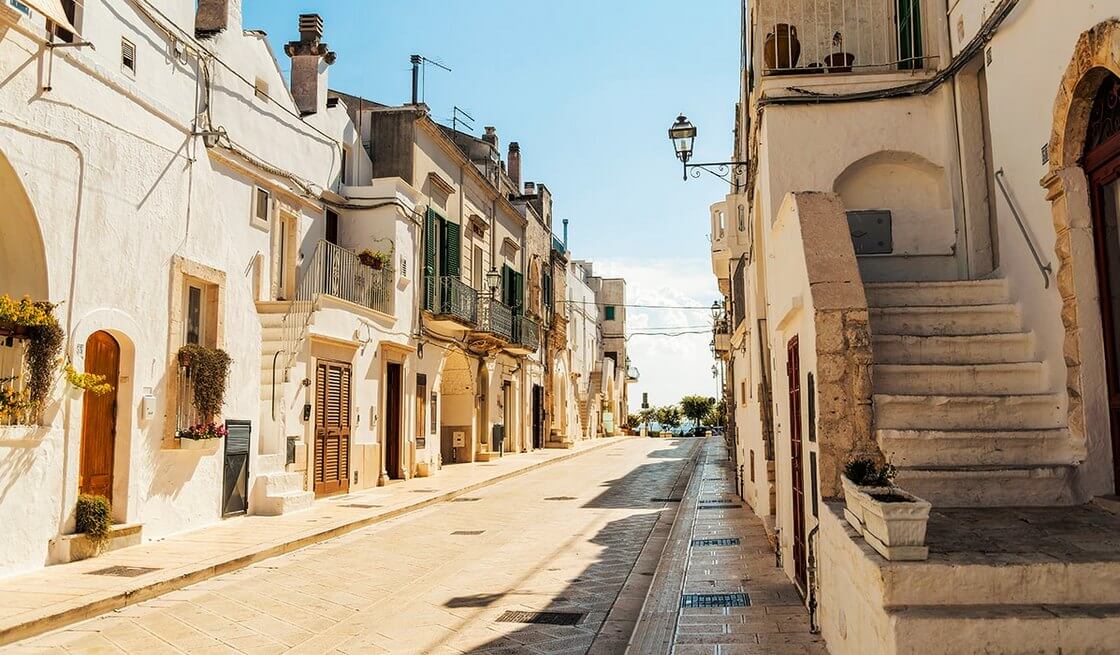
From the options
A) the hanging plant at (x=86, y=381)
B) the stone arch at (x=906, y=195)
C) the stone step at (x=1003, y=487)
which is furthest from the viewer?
the stone arch at (x=906, y=195)

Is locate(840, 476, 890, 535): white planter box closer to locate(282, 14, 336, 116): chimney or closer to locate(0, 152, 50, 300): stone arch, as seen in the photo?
locate(0, 152, 50, 300): stone arch

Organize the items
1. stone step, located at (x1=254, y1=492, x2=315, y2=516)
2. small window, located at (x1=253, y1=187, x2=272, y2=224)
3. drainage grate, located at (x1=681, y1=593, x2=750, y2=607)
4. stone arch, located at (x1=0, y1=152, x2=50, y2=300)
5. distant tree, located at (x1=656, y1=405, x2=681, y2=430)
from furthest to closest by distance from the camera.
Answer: distant tree, located at (x1=656, y1=405, x2=681, y2=430), small window, located at (x1=253, y1=187, x2=272, y2=224), stone step, located at (x1=254, y1=492, x2=315, y2=516), stone arch, located at (x1=0, y1=152, x2=50, y2=300), drainage grate, located at (x1=681, y1=593, x2=750, y2=607)

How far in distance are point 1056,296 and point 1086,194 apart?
0.75m

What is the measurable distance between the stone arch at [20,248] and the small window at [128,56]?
106 inches

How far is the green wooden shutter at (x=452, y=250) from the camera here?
20.8m

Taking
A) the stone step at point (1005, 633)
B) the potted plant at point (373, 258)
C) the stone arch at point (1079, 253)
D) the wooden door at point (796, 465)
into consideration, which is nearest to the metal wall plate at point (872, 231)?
the wooden door at point (796, 465)

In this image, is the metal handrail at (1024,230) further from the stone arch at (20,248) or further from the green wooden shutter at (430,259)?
the green wooden shutter at (430,259)

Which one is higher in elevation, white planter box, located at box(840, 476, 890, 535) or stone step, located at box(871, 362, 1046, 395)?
stone step, located at box(871, 362, 1046, 395)

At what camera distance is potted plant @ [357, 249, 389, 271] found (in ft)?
54.7

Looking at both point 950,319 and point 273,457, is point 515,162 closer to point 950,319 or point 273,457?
point 273,457

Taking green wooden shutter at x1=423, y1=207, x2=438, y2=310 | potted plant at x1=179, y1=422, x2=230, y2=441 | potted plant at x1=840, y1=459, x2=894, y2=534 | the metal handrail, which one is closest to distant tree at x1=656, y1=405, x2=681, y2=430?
green wooden shutter at x1=423, y1=207, x2=438, y2=310

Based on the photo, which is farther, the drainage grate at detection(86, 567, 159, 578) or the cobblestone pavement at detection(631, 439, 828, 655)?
the drainage grate at detection(86, 567, 159, 578)

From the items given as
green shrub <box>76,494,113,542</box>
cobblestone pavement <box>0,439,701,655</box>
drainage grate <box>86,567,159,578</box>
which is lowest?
cobblestone pavement <box>0,439,701,655</box>

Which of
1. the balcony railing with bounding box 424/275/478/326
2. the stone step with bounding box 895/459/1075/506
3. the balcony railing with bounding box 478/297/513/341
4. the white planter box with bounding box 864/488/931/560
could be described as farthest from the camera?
the balcony railing with bounding box 478/297/513/341
